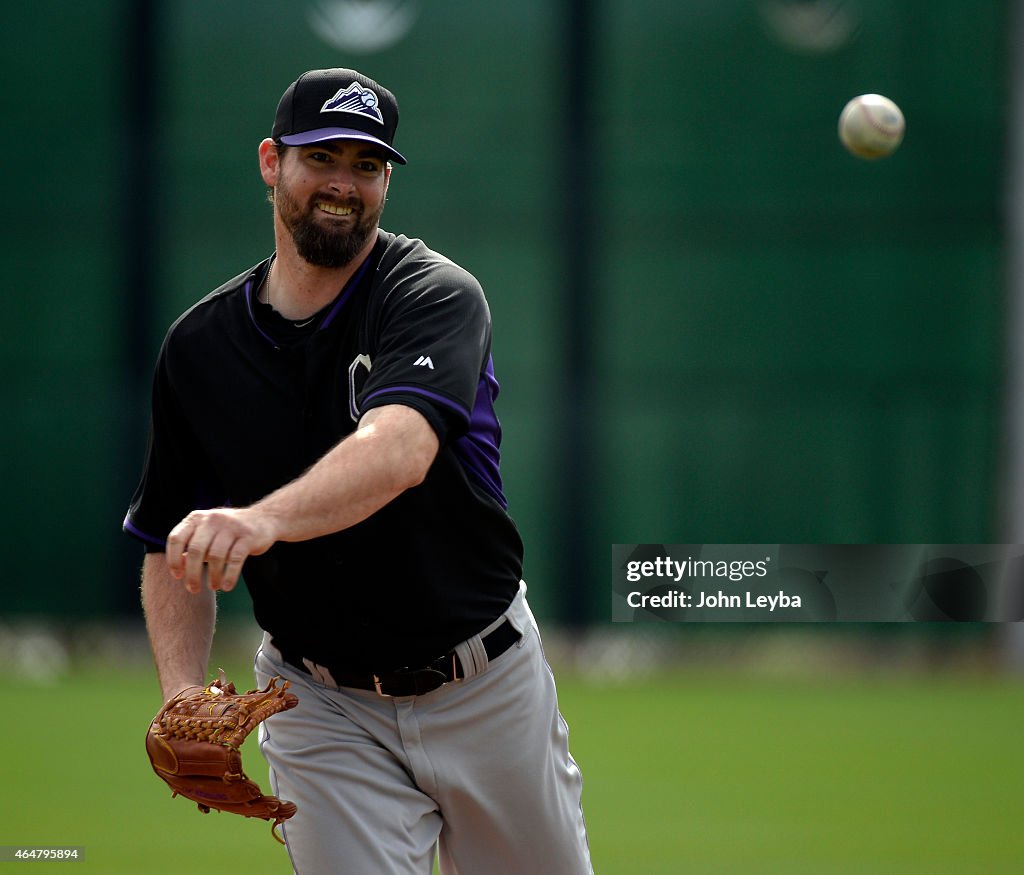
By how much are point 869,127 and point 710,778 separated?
11.5 ft

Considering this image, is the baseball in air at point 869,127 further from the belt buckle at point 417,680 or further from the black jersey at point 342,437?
the belt buckle at point 417,680

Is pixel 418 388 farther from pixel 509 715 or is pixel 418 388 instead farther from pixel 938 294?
A: pixel 938 294

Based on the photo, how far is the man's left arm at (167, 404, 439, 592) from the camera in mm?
2551

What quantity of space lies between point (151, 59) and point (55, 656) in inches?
184

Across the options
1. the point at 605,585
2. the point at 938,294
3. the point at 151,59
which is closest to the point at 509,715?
the point at 605,585

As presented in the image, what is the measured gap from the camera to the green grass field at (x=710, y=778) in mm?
6594

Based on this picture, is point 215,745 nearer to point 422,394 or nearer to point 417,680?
point 417,680

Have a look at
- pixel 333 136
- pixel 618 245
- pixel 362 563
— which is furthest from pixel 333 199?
pixel 618 245

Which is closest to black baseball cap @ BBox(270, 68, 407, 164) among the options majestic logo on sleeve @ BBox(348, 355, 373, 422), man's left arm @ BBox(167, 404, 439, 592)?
majestic logo on sleeve @ BBox(348, 355, 373, 422)

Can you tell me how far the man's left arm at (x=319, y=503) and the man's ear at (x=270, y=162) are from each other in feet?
2.69

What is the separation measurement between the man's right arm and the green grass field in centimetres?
302

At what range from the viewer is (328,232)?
10.9 ft

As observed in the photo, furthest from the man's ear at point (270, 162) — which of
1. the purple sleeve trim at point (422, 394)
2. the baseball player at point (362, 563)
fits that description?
the purple sleeve trim at point (422, 394)

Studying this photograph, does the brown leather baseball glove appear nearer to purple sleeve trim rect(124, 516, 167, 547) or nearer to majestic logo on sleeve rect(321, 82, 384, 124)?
purple sleeve trim rect(124, 516, 167, 547)
